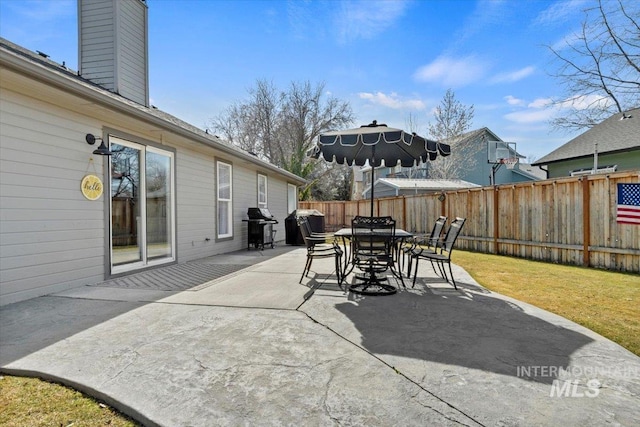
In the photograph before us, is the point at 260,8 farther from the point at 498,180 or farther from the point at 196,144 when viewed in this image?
the point at 498,180

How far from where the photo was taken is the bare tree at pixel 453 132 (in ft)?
69.7

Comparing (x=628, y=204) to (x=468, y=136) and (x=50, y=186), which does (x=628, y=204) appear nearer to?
(x=50, y=186)

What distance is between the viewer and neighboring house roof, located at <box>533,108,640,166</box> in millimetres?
10999

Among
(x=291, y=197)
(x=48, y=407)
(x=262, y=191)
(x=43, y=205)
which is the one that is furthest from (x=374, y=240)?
(x=291, y=197)

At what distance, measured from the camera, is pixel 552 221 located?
7.07 metres

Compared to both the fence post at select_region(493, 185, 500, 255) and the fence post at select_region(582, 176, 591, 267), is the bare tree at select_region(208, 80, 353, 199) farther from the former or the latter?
the fence post at select_region(582, 176, 591, 267)

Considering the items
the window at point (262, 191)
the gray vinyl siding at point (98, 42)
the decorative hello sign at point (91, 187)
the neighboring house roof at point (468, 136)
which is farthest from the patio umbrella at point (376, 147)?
the neighboring house roof at point (468, 136)

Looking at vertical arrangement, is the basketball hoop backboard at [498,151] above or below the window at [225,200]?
above

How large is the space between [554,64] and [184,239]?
1090 cm

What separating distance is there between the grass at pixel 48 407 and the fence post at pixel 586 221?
7.74 m

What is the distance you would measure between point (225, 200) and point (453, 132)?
17.6 metres

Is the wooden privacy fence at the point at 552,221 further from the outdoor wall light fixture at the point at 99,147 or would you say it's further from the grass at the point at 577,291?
the outdoor wall light fixture at the point at 99,147

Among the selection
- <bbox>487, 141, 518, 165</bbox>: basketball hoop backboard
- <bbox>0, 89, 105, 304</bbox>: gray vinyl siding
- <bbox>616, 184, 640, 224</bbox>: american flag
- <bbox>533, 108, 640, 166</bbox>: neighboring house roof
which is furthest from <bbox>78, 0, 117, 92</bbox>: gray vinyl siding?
<bbox>487, 141, 518, 165</bbox>: basketball hoop backboard

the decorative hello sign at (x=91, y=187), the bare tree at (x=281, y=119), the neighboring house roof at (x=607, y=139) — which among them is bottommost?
the decorative hello sign at (x=91, y=187)
